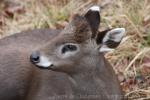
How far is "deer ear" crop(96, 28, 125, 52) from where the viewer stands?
15.9 ft

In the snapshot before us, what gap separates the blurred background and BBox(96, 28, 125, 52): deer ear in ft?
4.47

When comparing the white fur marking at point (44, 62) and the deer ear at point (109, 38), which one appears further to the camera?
the deer ear at point (109, 38)

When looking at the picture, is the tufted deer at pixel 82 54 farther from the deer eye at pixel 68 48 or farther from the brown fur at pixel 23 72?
the brown fur at pixel 23 72

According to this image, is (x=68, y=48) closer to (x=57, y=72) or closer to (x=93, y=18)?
(x=93, y=18)

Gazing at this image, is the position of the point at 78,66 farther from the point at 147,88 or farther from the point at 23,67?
the point at 147,88

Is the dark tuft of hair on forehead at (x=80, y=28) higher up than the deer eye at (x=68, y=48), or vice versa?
the dark tuft of hair on forehead at (x=80, y=28)

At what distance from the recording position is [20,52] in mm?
5773

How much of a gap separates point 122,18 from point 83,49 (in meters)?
2.20


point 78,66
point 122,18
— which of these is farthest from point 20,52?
point 122,18

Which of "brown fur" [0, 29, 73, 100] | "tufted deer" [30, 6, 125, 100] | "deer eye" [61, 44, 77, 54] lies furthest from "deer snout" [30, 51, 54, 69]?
"brown fur" [0, 29, 73, 100]

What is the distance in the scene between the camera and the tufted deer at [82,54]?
476 centimetres

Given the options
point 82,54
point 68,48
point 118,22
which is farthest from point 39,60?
point 118,22

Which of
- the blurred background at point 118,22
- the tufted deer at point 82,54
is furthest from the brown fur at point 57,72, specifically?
the blurred background at point 118,22

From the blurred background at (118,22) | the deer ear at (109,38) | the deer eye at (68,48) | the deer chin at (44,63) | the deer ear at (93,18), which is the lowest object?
the deer chin at (44,63)
